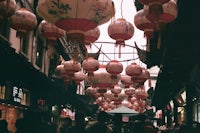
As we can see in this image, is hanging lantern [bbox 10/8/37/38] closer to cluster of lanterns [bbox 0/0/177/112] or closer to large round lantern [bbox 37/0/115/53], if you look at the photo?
cluster of lanterns [bbox 0/0/177/112]

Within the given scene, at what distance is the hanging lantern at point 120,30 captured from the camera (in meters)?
8.87

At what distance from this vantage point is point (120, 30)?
29.1ft

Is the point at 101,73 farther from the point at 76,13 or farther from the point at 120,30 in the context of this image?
the point at 76,13

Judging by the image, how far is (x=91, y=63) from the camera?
509 inches

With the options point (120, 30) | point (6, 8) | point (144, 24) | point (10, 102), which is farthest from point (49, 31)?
point (10, 102)

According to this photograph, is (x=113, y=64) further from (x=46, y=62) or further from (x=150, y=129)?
(x=46, y=62)

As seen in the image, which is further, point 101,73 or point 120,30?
point 101,73

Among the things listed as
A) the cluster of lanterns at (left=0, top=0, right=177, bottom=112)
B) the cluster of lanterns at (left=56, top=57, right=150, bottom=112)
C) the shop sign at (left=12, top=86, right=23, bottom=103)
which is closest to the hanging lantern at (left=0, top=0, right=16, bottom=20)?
the cluster of lanterns at (left=0, top=0, right=177, bottom=112)

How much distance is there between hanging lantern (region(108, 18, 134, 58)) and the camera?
8867mm

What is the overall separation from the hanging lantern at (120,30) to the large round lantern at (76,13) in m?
2.14

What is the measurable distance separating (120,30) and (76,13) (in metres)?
2.76

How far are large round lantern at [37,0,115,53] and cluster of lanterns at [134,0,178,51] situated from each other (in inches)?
29.0

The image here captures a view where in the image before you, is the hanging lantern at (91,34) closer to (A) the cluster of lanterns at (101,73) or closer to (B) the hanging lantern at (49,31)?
(B) the hanging lantern at (49,31)

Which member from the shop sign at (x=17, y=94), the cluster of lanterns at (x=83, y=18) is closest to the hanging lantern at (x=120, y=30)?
the cluster of lanterns at (x=83, y=18)
